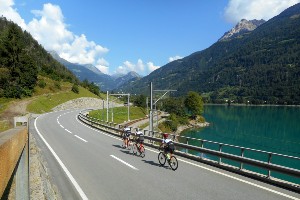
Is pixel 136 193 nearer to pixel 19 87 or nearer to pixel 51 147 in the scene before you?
pixel 51 147

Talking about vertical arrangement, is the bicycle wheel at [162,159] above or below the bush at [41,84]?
below

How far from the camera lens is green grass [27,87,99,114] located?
82931 millimetres

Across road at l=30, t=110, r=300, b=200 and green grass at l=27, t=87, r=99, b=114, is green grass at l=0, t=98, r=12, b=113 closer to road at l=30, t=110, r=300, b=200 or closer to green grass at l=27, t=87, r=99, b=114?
green grass at l=27, t=87, r=99, b=114

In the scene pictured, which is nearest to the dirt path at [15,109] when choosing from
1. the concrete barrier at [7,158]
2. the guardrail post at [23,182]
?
the concrete barrier at [7,158]

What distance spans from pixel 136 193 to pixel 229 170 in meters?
6.00

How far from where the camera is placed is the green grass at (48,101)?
82931mm

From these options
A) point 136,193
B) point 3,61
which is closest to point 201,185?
point 136,193

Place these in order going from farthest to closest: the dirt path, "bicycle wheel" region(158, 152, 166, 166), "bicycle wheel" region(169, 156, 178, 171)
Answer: the dirt path < "bicycle wheel" region(158, 152, 166, 166) < "bicycle wheel" region(169, 156, 178, 171)

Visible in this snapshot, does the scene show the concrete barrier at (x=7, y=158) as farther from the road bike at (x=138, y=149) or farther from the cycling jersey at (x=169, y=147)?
the road bike at (x=138, y=149)

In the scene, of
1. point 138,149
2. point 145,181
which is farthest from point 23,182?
point 138,149

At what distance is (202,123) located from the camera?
415 feet

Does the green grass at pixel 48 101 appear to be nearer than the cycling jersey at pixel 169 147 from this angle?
No

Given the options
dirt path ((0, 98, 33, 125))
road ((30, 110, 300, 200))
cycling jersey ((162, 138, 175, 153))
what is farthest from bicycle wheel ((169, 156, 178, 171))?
dirt path ((0, 98, 33, 125))

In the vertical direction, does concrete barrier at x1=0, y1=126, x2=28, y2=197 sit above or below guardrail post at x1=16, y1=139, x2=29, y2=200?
above
